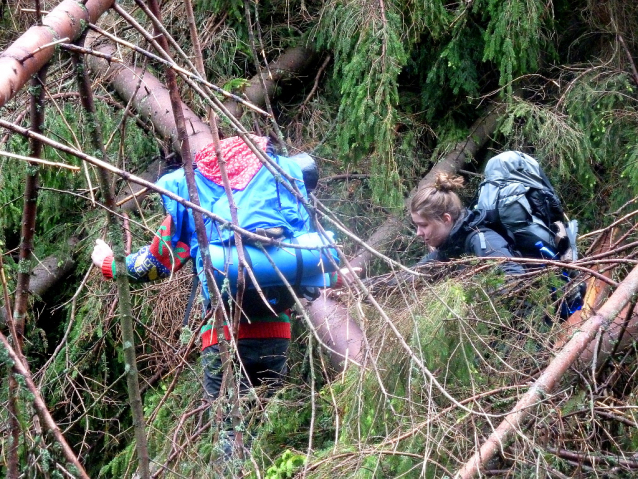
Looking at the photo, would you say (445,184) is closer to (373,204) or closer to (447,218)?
(447,218)

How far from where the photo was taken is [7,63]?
182cm

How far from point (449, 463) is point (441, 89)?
3580mm

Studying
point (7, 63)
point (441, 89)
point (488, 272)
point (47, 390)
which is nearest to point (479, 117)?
point (441, 89)

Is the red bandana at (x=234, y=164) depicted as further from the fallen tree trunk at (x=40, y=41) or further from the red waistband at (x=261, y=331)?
the fallen tree trunk at (x=40, y=41)

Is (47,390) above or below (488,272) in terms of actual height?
below

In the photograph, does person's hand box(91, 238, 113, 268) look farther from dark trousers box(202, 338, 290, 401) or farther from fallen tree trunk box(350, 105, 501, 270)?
fallen tree trunk box(350, 105, 501, 270)

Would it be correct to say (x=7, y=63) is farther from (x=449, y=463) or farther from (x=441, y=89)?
(x=441, y=89)

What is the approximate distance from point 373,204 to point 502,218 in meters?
1.46

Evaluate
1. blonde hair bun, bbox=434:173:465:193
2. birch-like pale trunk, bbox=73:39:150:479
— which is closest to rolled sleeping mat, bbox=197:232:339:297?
birch-like pale trunk, bbox=73:39:150:479

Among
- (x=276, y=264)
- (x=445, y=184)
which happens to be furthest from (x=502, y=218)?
(x=276, y=264)

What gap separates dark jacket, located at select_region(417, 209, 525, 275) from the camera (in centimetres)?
351

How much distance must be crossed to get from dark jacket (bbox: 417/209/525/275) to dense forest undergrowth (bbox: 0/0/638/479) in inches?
13.5

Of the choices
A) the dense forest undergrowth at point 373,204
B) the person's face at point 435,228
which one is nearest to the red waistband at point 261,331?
the dense forest undergrowth at point 373,204

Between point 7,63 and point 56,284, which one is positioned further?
point 56,284
